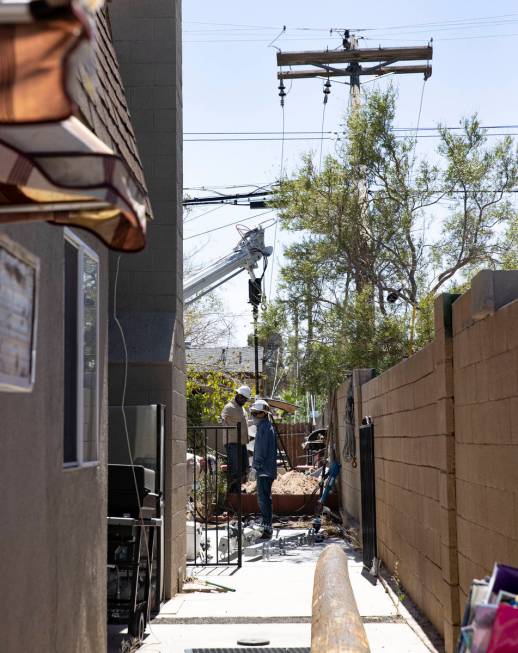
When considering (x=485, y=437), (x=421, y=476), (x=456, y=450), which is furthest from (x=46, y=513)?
(x=421, y=476)

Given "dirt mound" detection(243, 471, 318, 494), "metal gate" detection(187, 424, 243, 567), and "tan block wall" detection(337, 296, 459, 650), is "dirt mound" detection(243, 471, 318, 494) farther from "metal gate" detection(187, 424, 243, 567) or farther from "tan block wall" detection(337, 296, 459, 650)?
"tan block wall" detection(337, 296, 459, 650)

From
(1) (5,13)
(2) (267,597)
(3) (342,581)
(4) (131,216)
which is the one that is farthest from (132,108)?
(1) (5,13)

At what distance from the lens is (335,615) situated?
4797mm

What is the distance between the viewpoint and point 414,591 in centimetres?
882

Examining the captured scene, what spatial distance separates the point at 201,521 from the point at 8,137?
42.2ft

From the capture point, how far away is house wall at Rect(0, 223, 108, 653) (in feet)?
15.2

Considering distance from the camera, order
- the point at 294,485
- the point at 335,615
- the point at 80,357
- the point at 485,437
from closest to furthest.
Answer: the point at 335,615, the point at 485,437, the point at 80,357, the point at 294,485

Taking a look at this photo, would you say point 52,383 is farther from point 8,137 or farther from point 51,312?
point 8,137

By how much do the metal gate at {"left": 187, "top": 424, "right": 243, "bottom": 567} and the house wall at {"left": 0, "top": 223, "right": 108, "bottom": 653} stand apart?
4091mm

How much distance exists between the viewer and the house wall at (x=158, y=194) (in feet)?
32.8

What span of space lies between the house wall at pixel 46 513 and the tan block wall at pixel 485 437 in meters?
2.32

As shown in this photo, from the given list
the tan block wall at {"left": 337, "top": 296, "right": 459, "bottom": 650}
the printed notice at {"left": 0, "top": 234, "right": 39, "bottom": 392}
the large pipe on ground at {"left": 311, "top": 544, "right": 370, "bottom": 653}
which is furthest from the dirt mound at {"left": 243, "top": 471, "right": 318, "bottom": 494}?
the printed notice at {"left": 0, "top": 234, "right": 39, "bottom": 392}

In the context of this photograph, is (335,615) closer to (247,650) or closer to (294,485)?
(247,650)

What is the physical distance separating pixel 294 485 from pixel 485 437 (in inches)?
490
